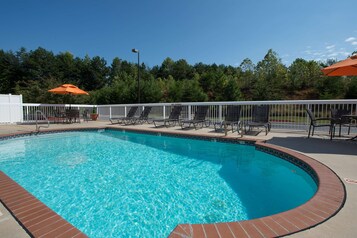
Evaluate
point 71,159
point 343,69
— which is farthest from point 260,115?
point 71,159

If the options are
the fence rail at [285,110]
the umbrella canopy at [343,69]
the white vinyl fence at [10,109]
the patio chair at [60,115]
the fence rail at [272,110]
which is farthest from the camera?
the patio chair at [60,115]

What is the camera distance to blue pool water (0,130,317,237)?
253 centimetres

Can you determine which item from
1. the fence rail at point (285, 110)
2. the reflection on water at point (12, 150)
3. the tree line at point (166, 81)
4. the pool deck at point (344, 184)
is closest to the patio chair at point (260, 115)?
the fence rail at point (285, 110)

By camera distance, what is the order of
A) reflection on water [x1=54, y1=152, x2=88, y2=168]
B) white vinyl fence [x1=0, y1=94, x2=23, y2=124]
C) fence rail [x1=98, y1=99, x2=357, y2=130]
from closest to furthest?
reflection on water [x1=54, y1=152, x2=88, y2=168] → fence rail [x1=98, y1=99, x2=357, y2=130] → white vinyl fence [x1=0, y1=94, x2=23, y2=124]

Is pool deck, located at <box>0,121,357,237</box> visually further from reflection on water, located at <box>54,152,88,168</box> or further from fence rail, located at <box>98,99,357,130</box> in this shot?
reflection on water, located at <box>54,152,88,168</box>

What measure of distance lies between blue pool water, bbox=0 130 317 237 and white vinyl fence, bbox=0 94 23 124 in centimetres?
568

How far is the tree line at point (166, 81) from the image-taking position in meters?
25.3

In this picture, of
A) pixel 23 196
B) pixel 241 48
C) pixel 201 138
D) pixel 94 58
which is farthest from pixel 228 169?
pixel 94 58

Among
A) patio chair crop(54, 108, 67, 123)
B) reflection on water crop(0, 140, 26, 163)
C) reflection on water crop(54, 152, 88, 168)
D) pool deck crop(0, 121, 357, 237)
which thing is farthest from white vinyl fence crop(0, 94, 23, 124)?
pool deck crop(0, 121, 357, 237)

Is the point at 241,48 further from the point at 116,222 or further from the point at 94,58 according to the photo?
the point at 94,58

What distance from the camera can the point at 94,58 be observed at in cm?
4519

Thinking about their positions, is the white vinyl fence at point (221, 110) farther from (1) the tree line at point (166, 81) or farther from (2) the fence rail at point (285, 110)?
(1) the tree line at point (166, 81)

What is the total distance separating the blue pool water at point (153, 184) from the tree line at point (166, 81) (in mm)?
18332

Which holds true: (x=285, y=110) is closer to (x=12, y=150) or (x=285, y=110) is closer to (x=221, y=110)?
(x=221, y=110)
